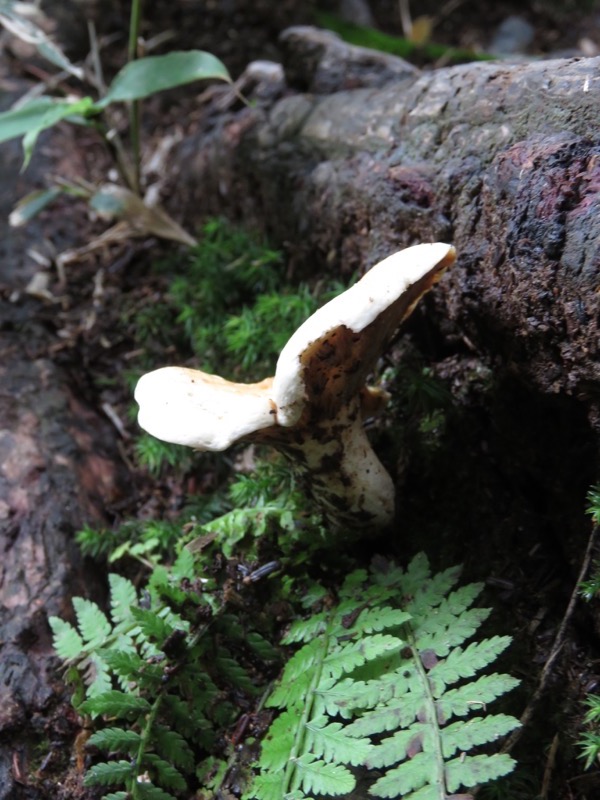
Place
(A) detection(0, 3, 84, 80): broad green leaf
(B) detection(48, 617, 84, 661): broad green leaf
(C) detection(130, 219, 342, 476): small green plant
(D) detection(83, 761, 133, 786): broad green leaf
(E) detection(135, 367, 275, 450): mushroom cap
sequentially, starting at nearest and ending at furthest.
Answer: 1. (E) detection(135, 367, 275, 450): mushroom cap
2. (D) detection(83, 761, 133, 786): broad green leaf
3. (B) detection(48, 617, 84, 661): broad green leaf
4. (C) detection(130, 219, 342, 476): small green plant
5. (A) detection(0, 3, 84, 80): broad green leaf

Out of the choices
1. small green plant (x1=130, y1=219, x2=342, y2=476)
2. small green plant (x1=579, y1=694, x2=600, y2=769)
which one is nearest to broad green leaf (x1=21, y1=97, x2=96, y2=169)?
small green plant (x1=130, y1=219, x2=342, y2=476)

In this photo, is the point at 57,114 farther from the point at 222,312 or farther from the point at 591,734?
the point at 591,734

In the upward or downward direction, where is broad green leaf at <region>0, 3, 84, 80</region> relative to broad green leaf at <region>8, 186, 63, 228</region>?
upward

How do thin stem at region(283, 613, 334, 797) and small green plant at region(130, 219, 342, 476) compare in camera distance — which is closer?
thin stem at region(283, 613, 334, 797)

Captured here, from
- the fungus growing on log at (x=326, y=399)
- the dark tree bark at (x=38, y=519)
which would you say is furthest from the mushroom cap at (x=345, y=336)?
the dark tree bark at (x=38, y=519)

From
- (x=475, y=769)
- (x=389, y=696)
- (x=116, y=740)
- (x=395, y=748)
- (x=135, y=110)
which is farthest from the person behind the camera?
(x=135, y=110)

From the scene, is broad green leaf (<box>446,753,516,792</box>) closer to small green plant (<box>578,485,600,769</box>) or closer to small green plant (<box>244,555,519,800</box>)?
small green plant (<box>244,555,519,800</box>)

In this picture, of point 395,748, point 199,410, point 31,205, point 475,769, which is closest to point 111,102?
point 31,205

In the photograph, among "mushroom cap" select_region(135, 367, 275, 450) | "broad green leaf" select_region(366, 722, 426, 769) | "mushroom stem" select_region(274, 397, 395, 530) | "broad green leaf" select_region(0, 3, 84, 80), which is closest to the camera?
"broad green leaf" select_region(366, 722, 426, 769)
